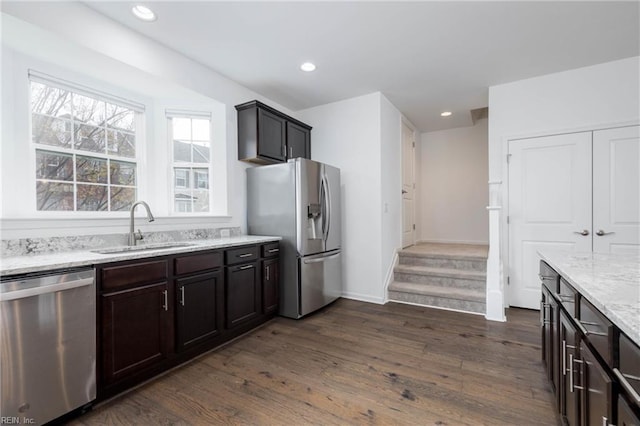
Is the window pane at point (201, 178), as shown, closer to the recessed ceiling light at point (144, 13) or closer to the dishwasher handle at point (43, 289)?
the recessed ceiling light at point (144, 13)

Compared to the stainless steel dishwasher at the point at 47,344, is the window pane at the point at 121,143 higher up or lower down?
higher up

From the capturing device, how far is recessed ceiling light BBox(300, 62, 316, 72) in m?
3.06

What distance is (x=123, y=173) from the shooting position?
2.77 meters

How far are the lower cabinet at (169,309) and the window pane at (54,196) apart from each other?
40.6 inches

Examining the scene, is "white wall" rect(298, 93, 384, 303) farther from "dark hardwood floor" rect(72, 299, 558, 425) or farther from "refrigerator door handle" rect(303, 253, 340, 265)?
"dark hardwood floor" rect(72, 299, 558, 425)

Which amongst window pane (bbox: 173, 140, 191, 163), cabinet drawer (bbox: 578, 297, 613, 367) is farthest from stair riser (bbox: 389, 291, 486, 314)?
window pane (bbox: 173, 140, 191, 163)

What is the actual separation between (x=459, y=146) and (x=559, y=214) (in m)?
2.66

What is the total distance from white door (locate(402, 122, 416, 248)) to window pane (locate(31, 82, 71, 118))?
4.28m

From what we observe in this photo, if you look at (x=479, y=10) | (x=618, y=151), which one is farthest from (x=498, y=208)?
(x=479, y=10)

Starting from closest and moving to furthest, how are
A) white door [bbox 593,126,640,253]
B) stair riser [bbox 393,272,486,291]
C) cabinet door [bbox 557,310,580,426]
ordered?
cabinet door [bbox 557,310,580,426]
white door [bbox 593,126,640,253]
stair riser [bbox 393,272,486,291]

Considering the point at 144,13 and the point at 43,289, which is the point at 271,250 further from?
the point at 144,13

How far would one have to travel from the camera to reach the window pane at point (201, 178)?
3.31 metres

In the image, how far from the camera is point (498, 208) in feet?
10.9

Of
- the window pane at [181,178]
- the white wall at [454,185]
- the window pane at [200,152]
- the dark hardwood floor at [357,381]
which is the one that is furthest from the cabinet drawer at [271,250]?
the white wall at [454,185]
